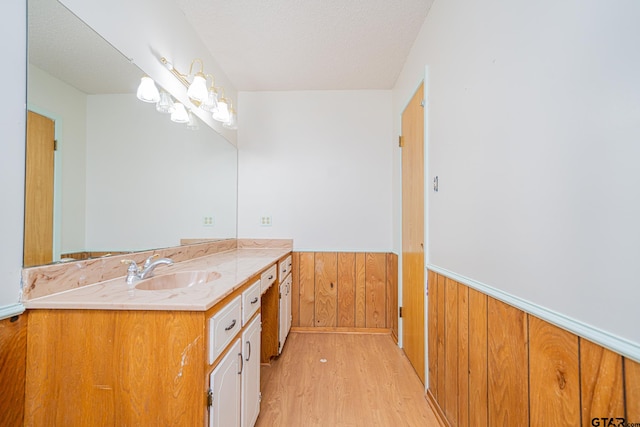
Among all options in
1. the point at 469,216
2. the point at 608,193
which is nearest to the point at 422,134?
the point at 469,216

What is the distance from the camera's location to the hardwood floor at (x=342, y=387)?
1534mm

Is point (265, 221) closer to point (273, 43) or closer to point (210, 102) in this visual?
point (210, 102)

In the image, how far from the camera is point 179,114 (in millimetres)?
1790

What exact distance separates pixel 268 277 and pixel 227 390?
82cm

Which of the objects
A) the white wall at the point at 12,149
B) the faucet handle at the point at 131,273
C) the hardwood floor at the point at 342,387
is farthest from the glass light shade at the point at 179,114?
the hardwood floor at the point at 342,387

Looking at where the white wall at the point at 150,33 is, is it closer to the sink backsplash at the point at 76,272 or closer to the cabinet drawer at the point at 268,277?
the sink backsplash at the point at 76,272

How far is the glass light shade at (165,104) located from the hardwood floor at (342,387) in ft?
6.08

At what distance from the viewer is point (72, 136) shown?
1.10 m

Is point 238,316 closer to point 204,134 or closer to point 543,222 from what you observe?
point 543,222

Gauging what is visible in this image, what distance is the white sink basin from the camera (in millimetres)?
1323

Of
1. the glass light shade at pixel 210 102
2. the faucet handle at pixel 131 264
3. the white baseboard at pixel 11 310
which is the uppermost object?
the glass light shade at pixel 210 102

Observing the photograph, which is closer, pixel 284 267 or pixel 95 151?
pixel 95 151

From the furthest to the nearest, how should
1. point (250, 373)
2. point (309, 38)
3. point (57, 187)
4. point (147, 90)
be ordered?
1. point (309, 38)
2. point (147, 90)
3. point (250, 373)
4. point (57, 187)

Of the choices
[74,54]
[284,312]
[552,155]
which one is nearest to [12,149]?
[74,54]
